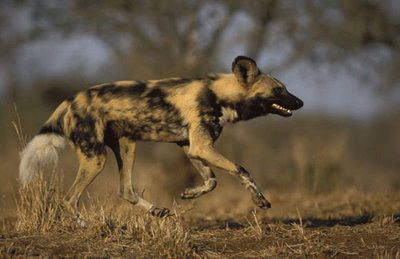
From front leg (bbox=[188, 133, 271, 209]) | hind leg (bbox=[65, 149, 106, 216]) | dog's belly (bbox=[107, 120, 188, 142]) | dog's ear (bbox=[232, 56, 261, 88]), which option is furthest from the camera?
dog's ear (bbox=[232, 56, 261, 88])

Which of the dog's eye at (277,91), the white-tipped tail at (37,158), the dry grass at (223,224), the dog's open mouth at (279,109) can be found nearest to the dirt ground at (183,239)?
the dry grass at (223,224)

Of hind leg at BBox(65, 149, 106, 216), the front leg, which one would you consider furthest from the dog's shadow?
hind leg at BBox(65, 149, 106, 216)

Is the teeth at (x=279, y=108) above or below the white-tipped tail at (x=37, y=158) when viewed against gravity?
above

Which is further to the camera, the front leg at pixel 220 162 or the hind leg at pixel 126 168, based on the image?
the hind leg at pixel 126 168

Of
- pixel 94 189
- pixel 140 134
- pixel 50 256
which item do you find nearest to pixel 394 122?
pixel 94 189

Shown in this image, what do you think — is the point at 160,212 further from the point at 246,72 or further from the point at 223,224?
the point at 246,72

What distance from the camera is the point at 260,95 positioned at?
5.90 metres

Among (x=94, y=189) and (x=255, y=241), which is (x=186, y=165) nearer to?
(x=94, y=189)

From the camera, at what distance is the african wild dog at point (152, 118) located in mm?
5512

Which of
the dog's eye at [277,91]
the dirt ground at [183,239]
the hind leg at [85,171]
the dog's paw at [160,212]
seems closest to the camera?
the dirt ground at [183,239]

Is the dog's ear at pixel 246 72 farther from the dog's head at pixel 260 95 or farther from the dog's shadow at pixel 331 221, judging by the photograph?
the dog's shadow at pixel 331 221

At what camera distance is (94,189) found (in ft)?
34.4

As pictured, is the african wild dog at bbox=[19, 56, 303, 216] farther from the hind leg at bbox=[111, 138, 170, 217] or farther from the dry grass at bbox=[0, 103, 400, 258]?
Result: the dry grass at bbox=[0, 103, 400, 258]

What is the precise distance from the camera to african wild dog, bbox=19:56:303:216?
5.51 m
